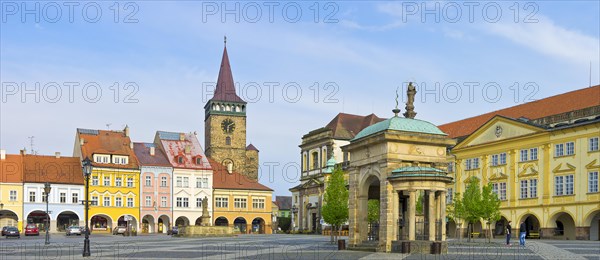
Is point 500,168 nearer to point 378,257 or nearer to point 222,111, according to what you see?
point 378,257

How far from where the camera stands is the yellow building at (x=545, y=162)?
55.2 meters

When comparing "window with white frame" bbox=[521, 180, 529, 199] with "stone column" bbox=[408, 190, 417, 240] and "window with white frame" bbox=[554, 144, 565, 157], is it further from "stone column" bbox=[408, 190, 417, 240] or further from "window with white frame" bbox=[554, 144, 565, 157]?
"stone column" bbox=[408, 190, 417, 240]

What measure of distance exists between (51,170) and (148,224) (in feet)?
43.6

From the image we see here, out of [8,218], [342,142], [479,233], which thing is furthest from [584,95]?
[8,218]

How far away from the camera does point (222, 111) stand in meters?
114

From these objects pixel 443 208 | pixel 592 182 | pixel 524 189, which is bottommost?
pixel 524 189

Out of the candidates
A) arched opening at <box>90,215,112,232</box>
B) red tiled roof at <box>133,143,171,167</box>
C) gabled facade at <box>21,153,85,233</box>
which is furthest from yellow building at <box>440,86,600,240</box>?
gabled facade at <box>21,153,85,233</box>

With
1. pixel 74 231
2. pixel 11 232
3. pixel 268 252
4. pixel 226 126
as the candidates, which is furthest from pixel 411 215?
pixel 226 126

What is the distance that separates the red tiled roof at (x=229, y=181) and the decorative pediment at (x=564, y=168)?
45.7 metres

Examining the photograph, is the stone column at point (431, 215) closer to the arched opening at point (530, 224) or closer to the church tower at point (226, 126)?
the arched opening at point (530, 224)

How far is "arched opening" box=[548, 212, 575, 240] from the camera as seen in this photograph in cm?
5822

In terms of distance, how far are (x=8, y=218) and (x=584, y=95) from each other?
2278 inches

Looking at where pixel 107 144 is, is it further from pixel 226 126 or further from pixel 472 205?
pixel 472 205

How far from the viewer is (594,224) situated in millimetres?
56250
